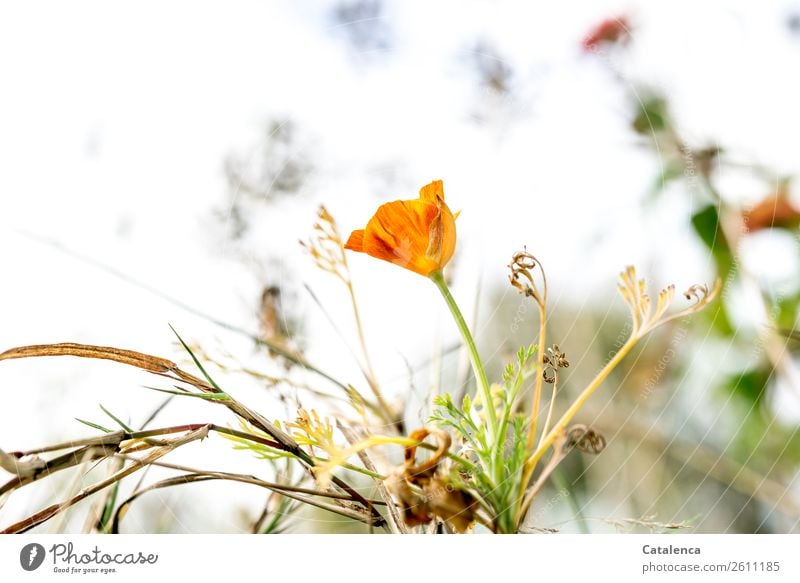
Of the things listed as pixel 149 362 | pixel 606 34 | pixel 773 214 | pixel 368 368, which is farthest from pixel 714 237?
pixel 149 362

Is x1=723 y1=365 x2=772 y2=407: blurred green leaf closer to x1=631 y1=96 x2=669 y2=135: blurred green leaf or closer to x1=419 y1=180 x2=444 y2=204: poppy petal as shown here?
x1=631 y1=96 x2=669 y2=135: blurred green leaf

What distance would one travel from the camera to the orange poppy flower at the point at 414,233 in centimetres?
28

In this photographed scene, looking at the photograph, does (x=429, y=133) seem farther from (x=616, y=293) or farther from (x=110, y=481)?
(x=110, y=481)

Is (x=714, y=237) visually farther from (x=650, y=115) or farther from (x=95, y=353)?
(x=95, y=353)

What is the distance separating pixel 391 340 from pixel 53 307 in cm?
20

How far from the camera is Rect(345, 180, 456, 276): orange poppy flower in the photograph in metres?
0.28
